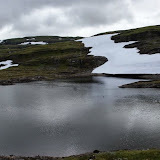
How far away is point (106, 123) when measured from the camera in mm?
51375

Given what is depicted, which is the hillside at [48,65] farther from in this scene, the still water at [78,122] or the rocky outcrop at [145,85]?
the rocky outcrop at [145,85]

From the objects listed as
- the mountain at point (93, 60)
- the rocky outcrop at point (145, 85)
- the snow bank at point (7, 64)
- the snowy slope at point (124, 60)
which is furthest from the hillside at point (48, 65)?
the rocky outcrop at point (145, 85)

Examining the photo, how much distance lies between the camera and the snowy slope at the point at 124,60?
125m

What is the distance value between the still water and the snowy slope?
41.3m

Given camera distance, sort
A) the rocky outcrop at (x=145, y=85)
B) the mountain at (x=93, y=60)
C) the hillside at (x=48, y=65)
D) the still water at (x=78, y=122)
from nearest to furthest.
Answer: the still water at (x=78, y=122) < the rocky outcrop at (x=145, y=85) < the mountain at (x=93, y=60) < the hillside at (x=48, y=65)

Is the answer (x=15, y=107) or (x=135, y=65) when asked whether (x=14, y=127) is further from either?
(x=135, y=65)

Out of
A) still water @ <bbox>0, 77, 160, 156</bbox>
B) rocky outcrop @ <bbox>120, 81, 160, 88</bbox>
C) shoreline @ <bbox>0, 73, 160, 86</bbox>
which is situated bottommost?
still water @ <bbox>0, 77, 160, 156</bbox>

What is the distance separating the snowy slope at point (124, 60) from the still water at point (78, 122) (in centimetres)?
4128

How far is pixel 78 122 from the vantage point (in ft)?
171

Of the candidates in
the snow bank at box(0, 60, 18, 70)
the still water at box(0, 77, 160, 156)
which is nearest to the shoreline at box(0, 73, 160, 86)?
the still water at box(0, 77, 160, 156)

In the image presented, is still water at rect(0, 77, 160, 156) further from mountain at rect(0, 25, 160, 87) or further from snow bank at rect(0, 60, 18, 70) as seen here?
snow bank at rect(0, 60, 18, 70)

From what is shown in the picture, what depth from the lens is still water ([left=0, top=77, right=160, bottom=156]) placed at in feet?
133

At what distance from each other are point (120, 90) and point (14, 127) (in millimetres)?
49993

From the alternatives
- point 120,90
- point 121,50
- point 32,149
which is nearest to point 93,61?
point 121,50
